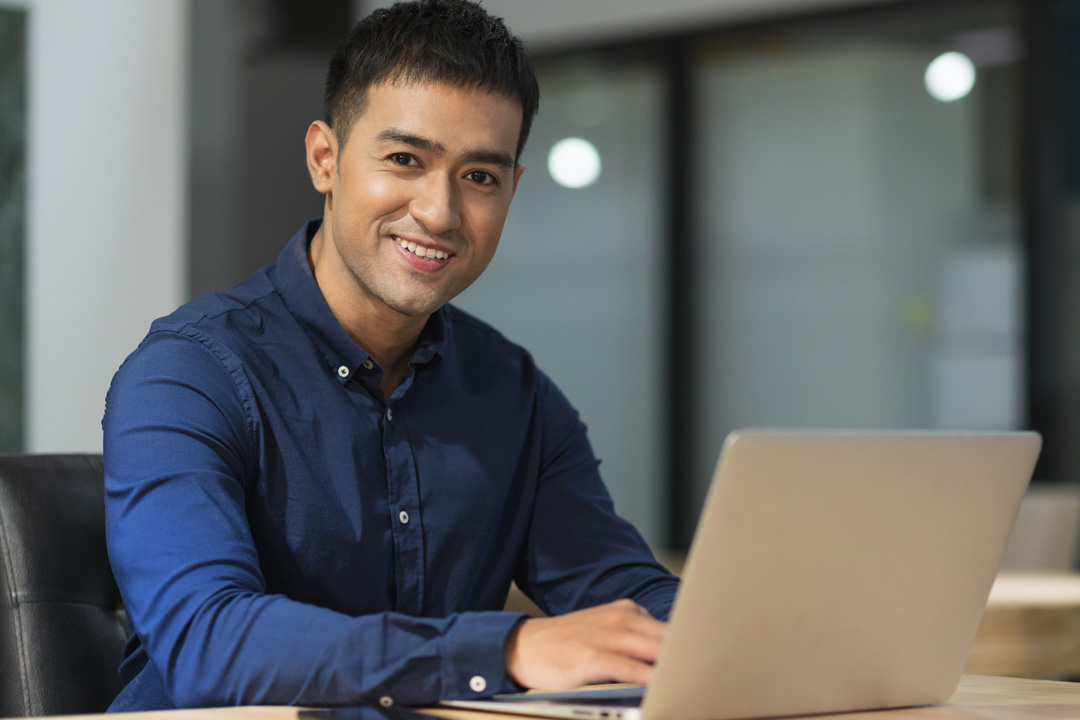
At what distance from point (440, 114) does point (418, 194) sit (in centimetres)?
9

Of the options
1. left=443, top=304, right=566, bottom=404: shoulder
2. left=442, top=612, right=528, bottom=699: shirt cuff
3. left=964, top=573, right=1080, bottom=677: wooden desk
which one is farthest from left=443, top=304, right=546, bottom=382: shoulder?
left=964, top=573, right=1080, bottom=677: wooden desk

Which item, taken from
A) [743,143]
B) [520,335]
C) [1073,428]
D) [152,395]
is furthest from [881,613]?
[520,335]

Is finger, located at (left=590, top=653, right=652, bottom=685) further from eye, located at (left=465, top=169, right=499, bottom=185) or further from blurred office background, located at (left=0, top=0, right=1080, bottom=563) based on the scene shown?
blurred office background, located at (left=0, top=0, right=1080, bottom=563)

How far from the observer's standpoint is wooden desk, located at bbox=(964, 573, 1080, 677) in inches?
111

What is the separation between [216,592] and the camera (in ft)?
3.70

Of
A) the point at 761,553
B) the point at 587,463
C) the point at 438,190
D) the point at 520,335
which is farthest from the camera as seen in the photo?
the point at 520,335

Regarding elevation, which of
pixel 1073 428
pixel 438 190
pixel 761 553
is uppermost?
pixel 438 190

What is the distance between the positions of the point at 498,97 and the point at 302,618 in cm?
66

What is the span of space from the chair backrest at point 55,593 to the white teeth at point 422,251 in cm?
42

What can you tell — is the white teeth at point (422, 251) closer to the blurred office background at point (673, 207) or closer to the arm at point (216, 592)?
the arm at point (216, 592)

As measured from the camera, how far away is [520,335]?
564cm

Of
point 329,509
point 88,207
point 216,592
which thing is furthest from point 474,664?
point 88,207

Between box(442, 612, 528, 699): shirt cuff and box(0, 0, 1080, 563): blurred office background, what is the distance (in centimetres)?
201

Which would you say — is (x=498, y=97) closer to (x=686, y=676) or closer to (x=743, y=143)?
(x=686, y=676)
